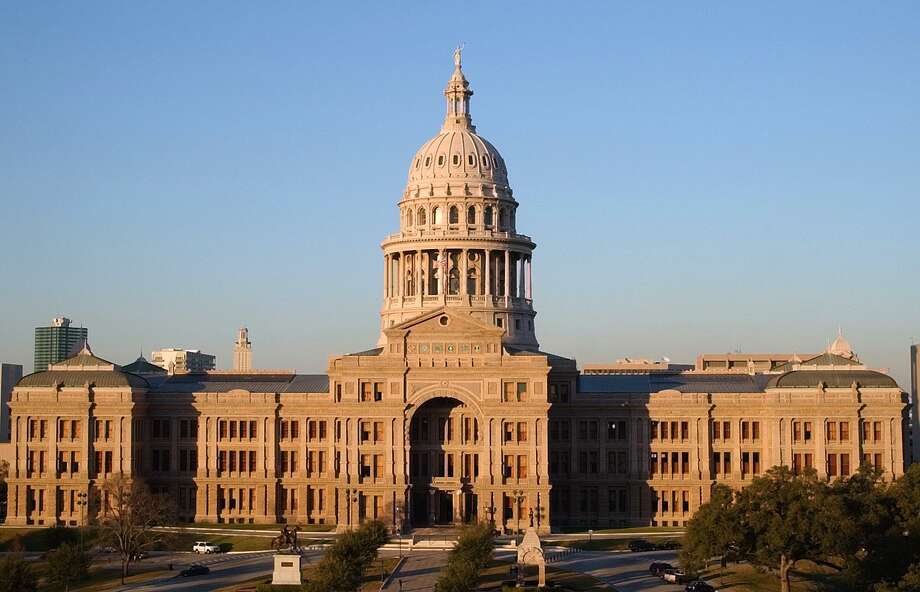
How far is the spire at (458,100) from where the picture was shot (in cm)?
19812

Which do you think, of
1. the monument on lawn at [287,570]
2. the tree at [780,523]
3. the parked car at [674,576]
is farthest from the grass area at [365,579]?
the tree at [780,523]

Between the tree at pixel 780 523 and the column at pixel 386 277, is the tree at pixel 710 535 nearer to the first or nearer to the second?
the tree at pixel 780 523

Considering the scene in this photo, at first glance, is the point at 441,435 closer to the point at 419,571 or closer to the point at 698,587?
the point at 419,571

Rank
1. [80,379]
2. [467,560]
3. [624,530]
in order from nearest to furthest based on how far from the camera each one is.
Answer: [467,560] < [624,530] < [80,379]

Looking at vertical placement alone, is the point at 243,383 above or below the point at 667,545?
above

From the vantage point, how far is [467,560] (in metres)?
122

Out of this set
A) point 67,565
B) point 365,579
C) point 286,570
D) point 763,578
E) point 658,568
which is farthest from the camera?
point 658,568

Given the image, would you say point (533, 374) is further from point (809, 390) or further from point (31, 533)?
point (31, 533)

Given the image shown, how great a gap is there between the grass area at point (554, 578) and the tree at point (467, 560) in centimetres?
123

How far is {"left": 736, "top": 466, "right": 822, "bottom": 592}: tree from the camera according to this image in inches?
4825

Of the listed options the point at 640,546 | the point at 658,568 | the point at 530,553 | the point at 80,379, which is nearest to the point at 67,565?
the point at 530,553

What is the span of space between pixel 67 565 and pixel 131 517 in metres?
17.2

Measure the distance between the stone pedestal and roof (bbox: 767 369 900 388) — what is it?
61260 mm

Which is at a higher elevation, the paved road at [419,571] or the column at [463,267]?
the column at [463,267]
